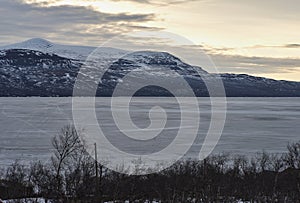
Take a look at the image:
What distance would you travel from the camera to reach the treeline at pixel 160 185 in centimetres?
2072

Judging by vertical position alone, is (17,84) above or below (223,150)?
above

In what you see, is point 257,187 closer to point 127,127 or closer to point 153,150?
point 153,150

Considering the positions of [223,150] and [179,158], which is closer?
[179,158]

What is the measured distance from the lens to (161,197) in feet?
69.7

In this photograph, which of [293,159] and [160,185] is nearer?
[160,185]

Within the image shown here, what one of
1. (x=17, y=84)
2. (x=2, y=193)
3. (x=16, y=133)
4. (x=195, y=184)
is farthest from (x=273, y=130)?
(x=17, y=84)

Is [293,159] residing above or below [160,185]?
above

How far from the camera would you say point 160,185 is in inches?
907

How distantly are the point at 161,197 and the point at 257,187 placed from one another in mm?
4607

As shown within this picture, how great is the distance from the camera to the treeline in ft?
68.0

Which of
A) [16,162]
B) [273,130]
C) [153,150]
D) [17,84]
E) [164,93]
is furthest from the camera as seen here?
[164,93]

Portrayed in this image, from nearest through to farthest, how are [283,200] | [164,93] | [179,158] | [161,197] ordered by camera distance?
1. [283,200]
2. [161,197]
3. [179,158]
4. [164,93]

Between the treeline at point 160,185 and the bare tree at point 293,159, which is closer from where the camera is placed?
the treeline at point 160,185

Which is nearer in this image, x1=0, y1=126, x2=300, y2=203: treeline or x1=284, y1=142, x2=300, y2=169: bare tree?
x1=0, y1=126, x2=300, y2=203: treeline
